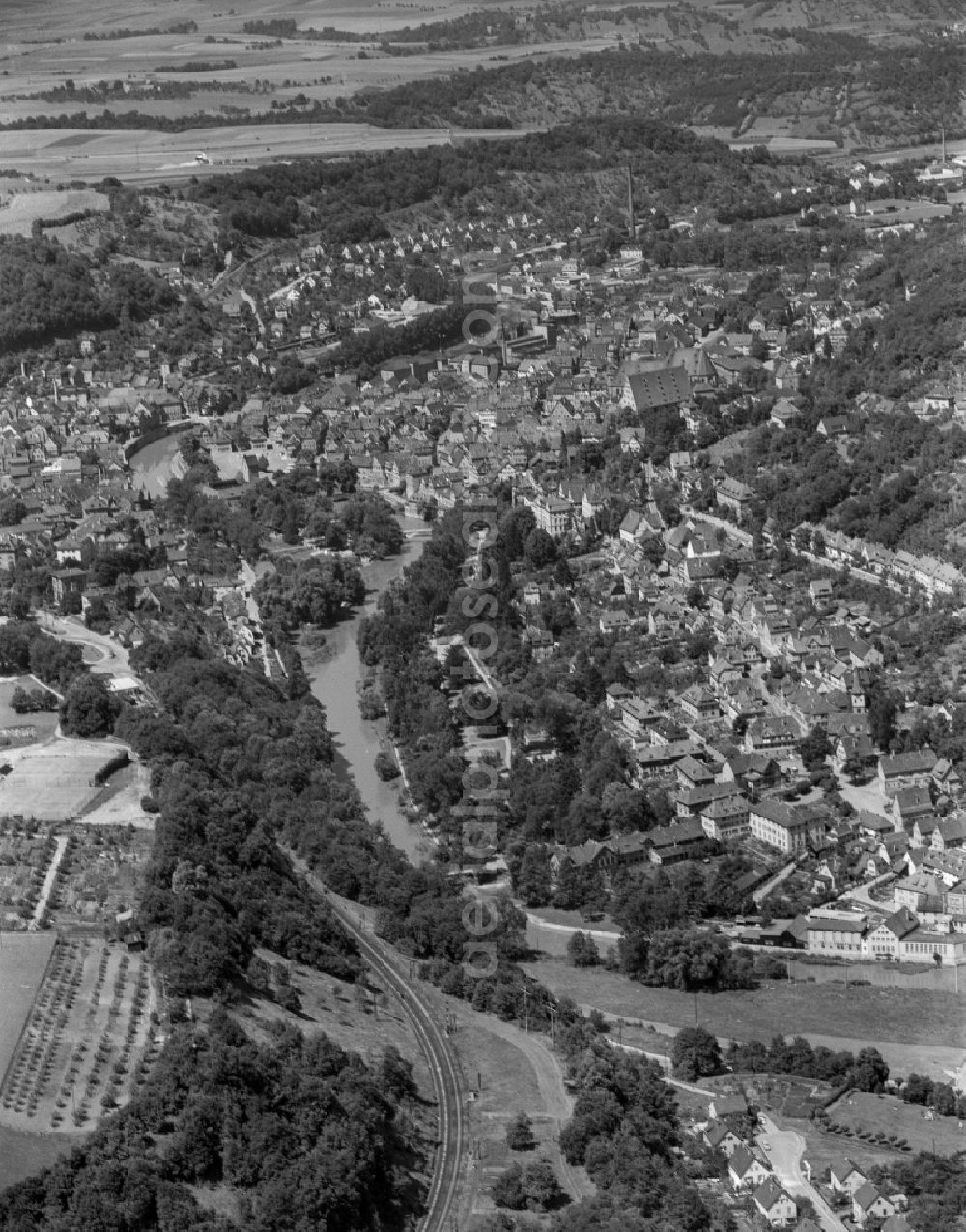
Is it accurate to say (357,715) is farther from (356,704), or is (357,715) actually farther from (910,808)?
(910,808)

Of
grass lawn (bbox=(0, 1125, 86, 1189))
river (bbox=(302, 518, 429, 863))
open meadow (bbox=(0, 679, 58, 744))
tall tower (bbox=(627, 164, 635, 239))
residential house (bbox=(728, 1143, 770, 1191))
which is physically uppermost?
grass lawn (bbox=(0, 1125, 86, 1189))

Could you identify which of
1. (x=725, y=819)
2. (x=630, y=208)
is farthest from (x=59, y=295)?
(x=725, y=819)

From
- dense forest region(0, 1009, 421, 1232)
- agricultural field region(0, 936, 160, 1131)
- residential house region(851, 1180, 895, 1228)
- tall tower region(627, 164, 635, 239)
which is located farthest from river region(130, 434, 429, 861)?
tall tower region(627, 164, 635, 239)

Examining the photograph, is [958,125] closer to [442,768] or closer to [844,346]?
[844,346]

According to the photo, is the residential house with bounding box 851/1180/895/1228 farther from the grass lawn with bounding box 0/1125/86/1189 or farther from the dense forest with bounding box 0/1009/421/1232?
Answer: the grass lawn with bounding box 0/1125/86/1189

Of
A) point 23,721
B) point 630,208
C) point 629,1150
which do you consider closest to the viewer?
point 629,1150
